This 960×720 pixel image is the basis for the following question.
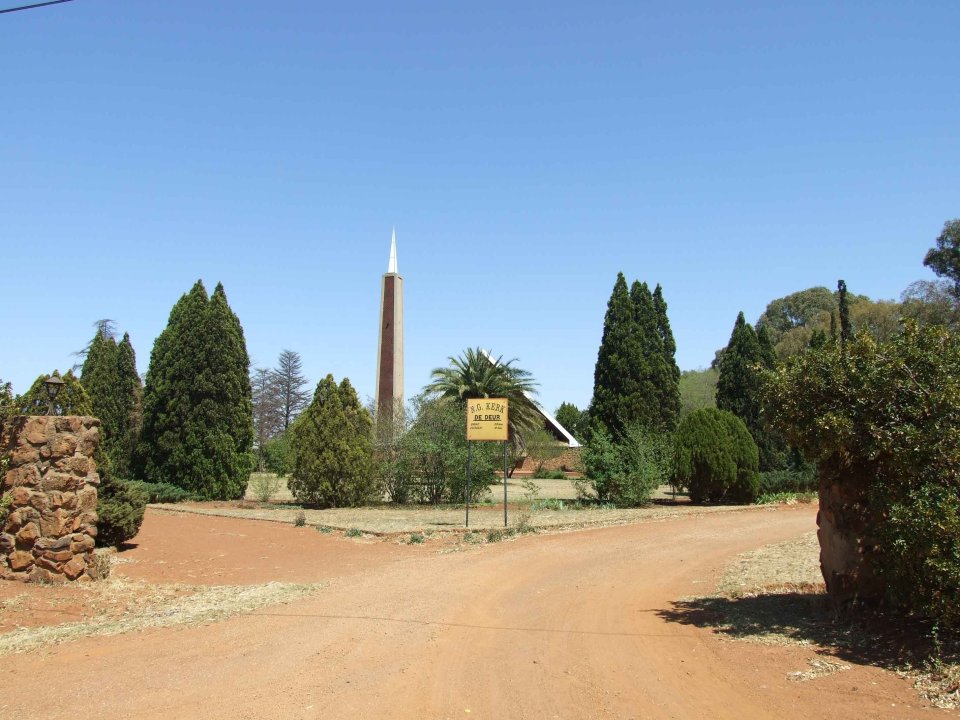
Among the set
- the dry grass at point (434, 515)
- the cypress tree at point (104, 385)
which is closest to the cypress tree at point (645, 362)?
the dry grass at point (434, 515)

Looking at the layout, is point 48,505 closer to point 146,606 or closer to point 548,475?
point 146,606

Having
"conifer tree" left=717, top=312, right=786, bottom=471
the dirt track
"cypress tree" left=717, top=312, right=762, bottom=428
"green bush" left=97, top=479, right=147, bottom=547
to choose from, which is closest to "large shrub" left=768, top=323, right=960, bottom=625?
the dirt track

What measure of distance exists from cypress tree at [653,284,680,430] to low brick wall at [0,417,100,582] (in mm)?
19467

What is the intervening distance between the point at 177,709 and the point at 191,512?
696 inches

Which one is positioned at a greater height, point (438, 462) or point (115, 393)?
point (115, 393)

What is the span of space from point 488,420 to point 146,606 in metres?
10.3

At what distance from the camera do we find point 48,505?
34.2 feet

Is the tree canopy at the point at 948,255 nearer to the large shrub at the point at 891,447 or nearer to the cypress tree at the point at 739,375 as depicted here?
the cypress tree at the point at 739,375

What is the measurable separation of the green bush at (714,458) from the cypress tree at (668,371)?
222 cm

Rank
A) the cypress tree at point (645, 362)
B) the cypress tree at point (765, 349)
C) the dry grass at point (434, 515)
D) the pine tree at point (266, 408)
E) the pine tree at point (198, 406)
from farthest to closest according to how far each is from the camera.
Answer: the pine tree at point (266, 408) < the cypress tree at point (765, 349) < the pine tree at point (198, 406) < the cypress tree at point (645, 362) < the dry grass at point (434, 515)

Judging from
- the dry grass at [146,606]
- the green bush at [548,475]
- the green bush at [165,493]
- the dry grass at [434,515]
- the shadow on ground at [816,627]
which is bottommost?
the dry grass at [146,606]

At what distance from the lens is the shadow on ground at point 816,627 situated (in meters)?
6.51

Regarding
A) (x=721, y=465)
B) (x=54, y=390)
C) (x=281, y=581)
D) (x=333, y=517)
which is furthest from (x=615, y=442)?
(x=54, y=390)

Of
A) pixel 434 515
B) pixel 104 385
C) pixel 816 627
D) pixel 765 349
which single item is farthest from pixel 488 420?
pixel 765 349
